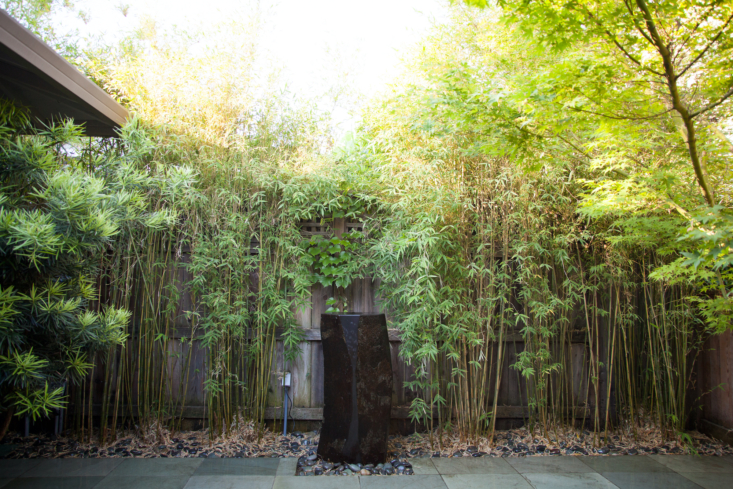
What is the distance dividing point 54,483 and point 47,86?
209 centimetres

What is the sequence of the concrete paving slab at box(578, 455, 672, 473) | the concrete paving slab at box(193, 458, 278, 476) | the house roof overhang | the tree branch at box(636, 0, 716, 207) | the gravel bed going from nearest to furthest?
the tree branch at box(636, 0, 716, 207) → the house roof overhang → the concrete paving slab at box(193, 458, 278, 476) → the concrete paving slab at box(578, 455, 672, 473) → the gravel bed

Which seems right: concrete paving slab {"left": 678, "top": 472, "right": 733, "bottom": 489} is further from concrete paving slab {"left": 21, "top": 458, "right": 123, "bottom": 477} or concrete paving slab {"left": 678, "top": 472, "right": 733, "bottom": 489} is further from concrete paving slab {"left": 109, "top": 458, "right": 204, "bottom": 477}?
concrete paving slab {"left": 21, "top": 458, "right": 123, "bottom": 477}

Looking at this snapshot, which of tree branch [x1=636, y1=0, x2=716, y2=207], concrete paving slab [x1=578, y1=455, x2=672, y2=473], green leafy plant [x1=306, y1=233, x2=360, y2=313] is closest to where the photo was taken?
tree branch [x1=636, y1=0, x2=716, y2=207]

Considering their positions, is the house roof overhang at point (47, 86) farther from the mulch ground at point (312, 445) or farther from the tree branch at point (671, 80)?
the tree branch at point (671, 80)

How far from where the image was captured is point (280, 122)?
10.4 ft

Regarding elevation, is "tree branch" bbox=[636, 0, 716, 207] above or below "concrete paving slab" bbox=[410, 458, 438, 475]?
above

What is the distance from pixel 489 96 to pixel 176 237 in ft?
7.27

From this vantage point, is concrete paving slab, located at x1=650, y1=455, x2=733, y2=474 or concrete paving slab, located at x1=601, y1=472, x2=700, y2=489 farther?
concrete paving slab, located at x1=650, y1=455, x2=733, y2=474

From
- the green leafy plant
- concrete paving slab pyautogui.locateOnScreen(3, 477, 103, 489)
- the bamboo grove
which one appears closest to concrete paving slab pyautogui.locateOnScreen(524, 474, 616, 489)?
the bamboo grove

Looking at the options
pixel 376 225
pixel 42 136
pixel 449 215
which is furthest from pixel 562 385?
pixel 42 136

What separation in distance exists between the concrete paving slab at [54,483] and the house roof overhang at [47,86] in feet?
6.55

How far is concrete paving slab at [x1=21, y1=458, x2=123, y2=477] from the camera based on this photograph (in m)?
2.46

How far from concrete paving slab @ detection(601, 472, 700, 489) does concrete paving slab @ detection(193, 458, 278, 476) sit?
1956 millimetres

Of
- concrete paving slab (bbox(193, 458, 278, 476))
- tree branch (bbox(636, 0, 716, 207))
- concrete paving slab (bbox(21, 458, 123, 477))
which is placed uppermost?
tree branch (bbox(636, 0, 716, 207))
